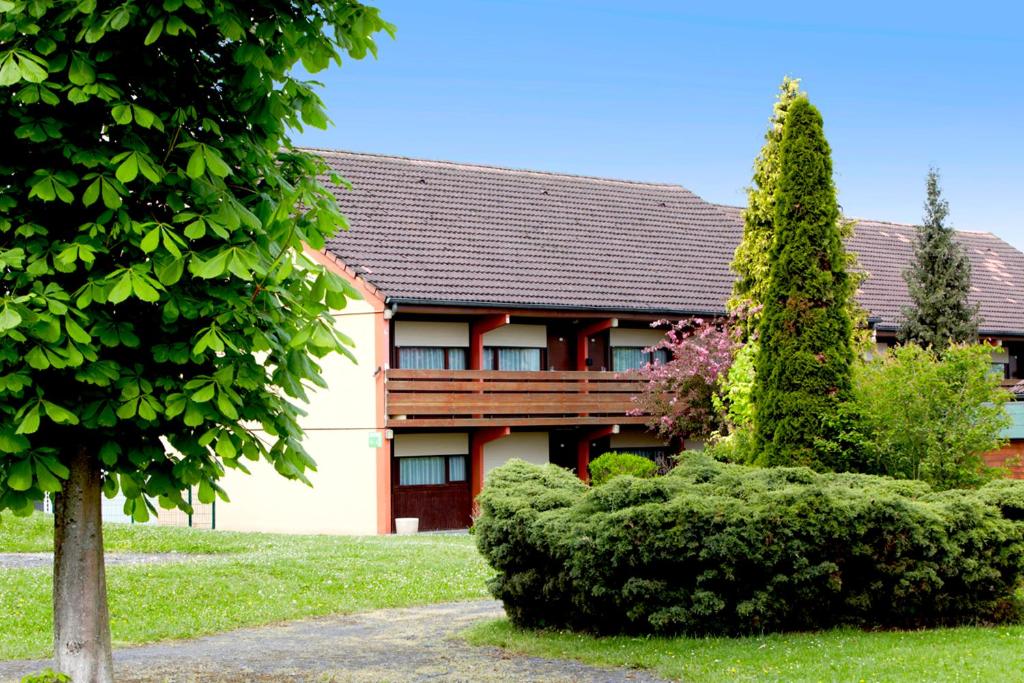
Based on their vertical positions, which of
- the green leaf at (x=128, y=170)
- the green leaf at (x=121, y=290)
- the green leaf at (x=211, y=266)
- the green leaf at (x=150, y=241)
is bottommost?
the green leaf at (x=121, y=290)

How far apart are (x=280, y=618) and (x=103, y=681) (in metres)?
6.07

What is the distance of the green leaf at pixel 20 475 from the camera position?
7.66 m

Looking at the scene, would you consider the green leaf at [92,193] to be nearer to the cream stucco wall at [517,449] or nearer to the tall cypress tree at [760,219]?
the tall cypress tree at [760,219]

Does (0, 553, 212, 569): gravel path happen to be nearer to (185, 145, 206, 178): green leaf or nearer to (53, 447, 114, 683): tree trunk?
(53, 447, 114, 683): tree trunk

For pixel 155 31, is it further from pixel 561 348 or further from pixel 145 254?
pixel 561 348

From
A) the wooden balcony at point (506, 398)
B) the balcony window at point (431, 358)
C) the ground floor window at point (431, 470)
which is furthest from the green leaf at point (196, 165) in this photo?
the ground floor window at point (431, 470)

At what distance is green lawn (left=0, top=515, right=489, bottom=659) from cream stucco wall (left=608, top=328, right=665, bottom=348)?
12159 millimetres

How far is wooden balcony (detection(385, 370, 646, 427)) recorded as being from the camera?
28.9 meters

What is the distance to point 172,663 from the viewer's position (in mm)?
11781

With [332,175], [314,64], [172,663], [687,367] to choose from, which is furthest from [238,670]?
[687,367]

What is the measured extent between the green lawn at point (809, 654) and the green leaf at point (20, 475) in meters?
5.46

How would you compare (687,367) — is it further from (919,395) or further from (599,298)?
(919,395)

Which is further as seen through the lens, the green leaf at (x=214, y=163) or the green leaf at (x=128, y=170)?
the green leaf at (x=214, y=163)

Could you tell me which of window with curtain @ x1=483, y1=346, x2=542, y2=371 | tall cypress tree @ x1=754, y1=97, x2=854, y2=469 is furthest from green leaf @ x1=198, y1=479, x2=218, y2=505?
window with curtain @ x1=483, y1=346, x2=542, y2=371
